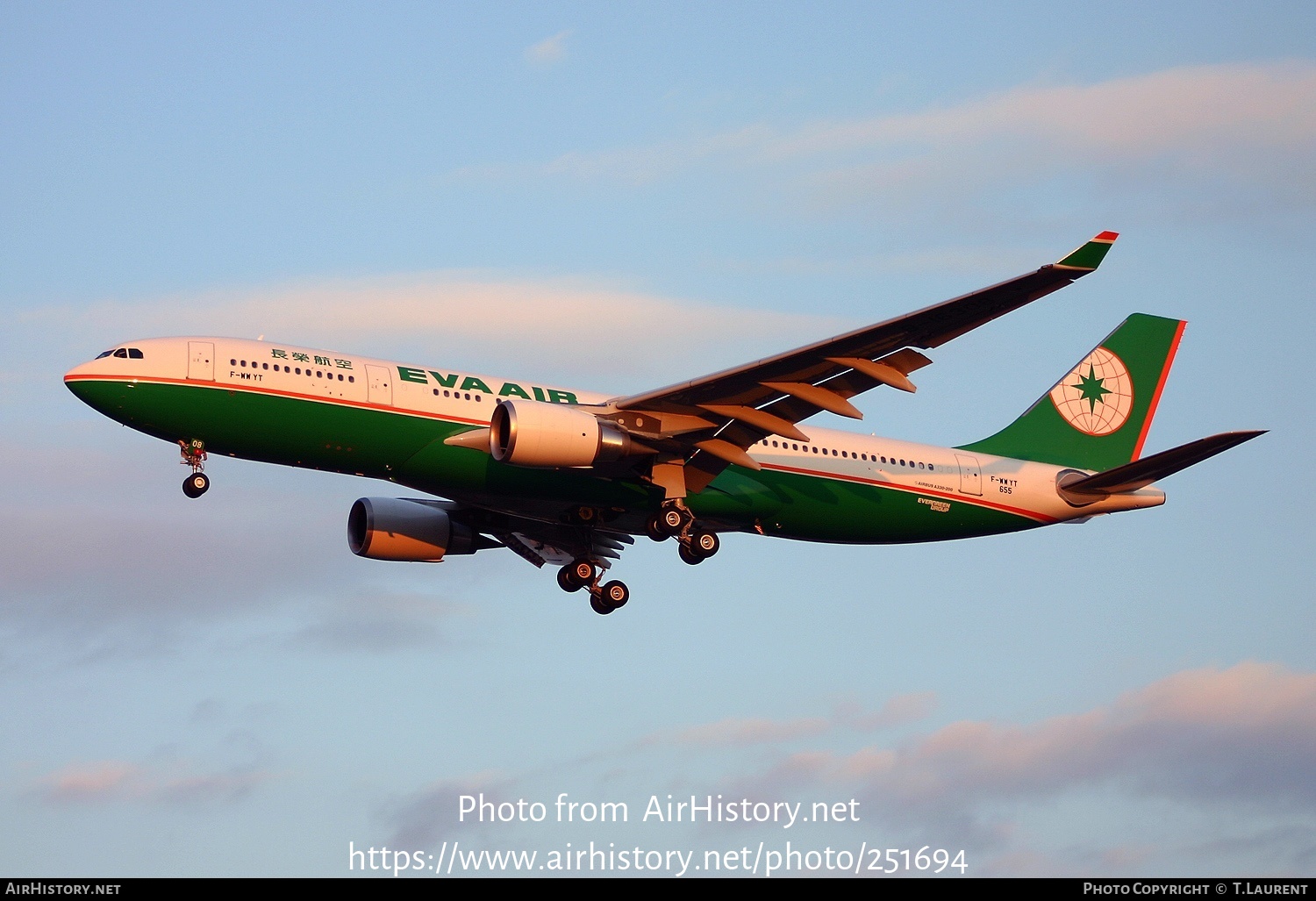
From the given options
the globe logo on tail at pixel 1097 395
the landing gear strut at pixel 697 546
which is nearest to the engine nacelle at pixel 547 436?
the landing gear strut at pixel 697 546

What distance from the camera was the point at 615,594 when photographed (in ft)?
153

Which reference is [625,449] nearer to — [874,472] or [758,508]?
[758,508]

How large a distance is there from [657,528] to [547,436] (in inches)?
188

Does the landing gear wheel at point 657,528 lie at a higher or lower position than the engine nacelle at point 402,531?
lower

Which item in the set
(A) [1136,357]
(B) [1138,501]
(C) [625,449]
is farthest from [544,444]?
(A) [1136,357]

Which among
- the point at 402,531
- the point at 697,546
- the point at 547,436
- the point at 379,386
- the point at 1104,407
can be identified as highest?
the point at 1104,407

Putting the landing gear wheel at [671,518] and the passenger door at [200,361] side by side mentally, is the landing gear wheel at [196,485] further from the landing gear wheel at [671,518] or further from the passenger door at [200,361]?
the landing gear wheel at [671,518]

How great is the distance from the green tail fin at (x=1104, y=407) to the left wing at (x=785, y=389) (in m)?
9.16

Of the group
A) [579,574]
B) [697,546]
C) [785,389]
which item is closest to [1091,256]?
[785,389]

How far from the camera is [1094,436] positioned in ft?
163

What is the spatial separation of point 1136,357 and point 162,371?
27.8m

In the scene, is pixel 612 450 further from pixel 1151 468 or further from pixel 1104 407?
pixel 1104 407

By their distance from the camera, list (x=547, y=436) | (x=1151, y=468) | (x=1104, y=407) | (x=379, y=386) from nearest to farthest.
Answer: (x=547, y=436) → (x=379, y=386) → (x=1151, y=468) → (x=1104, y=407)

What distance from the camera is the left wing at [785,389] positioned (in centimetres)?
3716
